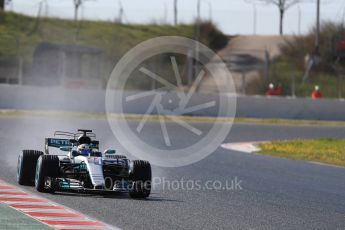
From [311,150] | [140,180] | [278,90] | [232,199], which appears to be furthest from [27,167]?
[278,90]

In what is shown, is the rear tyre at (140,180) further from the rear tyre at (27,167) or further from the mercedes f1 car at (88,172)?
the rear tyre at (27,167)

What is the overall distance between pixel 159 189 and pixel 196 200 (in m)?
1.50

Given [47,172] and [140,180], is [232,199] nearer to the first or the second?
[140,180]

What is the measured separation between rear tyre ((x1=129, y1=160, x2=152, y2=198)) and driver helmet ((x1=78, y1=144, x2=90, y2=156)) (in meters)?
0.65

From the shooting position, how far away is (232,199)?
13727mm

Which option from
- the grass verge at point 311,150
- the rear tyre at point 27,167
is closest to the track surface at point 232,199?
the rear tyre at point 27,167

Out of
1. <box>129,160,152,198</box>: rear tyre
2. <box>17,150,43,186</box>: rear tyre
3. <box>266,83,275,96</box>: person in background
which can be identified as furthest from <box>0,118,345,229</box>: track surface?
<box>266,83,275,96</box>: person in background

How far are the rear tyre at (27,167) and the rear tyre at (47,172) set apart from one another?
615mm

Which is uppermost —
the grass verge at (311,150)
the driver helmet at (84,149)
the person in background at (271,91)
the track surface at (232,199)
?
the person in background at (271,91)

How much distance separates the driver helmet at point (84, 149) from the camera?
13.5 metres

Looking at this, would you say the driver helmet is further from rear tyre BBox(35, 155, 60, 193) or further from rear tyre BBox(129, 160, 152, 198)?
rear tyre BBox(129, 160, 152, 198)

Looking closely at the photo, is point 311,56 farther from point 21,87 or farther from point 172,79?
point 21,87

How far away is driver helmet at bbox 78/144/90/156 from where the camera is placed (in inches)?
531

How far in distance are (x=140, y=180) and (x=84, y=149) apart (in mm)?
866
